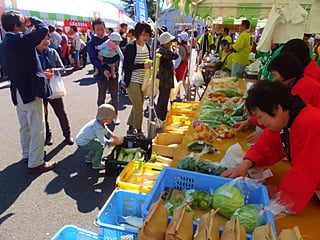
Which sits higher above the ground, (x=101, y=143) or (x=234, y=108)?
(x=234, y=108)

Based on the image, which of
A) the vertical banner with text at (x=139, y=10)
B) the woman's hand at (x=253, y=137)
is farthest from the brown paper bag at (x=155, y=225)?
the vertical banner with text at (x=139, y=10)

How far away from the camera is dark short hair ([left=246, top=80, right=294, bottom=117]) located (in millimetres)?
1467

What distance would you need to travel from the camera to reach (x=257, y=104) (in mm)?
1501

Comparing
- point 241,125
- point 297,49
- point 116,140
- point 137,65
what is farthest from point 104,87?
point 297,49

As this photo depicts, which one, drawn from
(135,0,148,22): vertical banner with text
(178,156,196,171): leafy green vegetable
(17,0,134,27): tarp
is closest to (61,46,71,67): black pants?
(17,0,134,27): tarp

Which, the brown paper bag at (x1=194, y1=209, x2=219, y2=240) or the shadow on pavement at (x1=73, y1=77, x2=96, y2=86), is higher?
the brown paper bag at (x1=194, y1=209, x2=219, y2=240)

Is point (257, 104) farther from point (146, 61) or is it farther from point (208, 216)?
point (146, 61)

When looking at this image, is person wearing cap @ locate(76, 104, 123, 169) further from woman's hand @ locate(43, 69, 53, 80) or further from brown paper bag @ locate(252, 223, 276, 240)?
brown paper bag @ locate(252, 223, 276, 240)

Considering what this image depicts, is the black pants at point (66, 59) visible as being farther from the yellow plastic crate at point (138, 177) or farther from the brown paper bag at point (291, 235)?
the brown paper bag at point (291, 235)

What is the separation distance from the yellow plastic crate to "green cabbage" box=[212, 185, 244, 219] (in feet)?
2.07

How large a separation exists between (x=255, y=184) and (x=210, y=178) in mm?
271

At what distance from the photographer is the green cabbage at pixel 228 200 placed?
1.47 meters

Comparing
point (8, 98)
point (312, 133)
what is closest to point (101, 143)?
point (312, 133)

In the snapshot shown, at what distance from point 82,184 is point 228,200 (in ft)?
7.15
